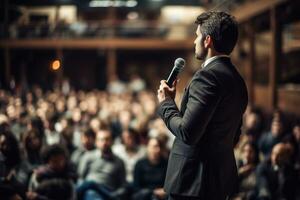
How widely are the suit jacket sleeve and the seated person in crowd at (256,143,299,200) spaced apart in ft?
10.9

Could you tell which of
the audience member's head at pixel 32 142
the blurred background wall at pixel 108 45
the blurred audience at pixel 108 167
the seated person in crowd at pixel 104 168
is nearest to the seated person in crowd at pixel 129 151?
the blurred audience at pixel 108 167

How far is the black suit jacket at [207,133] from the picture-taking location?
2.00m

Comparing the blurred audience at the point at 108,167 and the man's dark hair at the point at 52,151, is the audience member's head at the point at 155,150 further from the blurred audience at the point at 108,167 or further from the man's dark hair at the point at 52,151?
the man's dark hair at the point at 52,151

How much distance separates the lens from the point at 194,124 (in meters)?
1.95

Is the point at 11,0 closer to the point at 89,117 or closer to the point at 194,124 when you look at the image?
the point at 89,117

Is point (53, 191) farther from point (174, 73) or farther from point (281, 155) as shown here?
point (174, 73)

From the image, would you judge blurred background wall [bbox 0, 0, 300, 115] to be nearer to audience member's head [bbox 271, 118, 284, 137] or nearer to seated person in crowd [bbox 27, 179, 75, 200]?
audience member's head [bbox 271, 118, 284, 137]

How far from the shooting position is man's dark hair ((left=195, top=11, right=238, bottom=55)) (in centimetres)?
207

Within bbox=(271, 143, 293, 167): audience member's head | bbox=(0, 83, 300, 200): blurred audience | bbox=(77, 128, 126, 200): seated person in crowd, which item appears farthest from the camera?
bbox=(77, 128, 126, 200): seated person in crowd

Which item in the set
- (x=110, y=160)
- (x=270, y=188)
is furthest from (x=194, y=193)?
(x=110, y=160)

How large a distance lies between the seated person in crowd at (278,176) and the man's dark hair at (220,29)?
3.25 metres

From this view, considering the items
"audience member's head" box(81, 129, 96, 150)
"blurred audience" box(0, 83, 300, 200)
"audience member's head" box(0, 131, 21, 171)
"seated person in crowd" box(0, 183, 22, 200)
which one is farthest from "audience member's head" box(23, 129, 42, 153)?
"seated person in crowd" box(0, 183, 22, 200)

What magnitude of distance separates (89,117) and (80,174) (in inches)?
149

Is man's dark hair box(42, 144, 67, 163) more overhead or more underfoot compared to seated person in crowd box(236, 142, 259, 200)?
more overhead
